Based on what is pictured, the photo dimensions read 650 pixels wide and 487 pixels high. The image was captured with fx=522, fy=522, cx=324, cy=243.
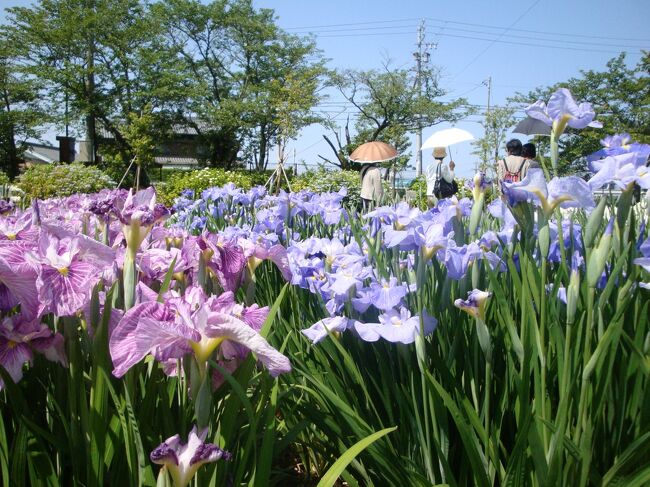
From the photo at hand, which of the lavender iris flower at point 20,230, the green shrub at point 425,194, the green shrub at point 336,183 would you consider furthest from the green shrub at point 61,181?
the lavender iris flower at point 20,230

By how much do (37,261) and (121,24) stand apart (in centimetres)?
2853

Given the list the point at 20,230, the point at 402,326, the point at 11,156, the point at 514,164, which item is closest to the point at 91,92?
the point at 11,156

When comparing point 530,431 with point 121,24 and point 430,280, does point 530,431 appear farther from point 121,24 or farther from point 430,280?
point 121,24

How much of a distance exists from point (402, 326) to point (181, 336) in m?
0.53

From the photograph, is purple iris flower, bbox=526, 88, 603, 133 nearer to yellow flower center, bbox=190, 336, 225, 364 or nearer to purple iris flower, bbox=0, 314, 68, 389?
yellow flower center, bbox=190, 336, 225, 364

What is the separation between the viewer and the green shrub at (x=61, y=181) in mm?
11828

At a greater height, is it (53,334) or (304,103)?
(304,103)

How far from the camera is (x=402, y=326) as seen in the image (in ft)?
3.70

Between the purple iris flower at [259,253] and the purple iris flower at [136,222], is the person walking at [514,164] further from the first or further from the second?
the purple iris flower at [136,222]

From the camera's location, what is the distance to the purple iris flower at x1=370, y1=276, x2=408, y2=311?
1.21 metres

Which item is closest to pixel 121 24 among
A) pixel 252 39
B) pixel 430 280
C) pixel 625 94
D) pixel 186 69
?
pixel 186 69

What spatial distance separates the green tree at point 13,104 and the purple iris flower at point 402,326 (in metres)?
27.8

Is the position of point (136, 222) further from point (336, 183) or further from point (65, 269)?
point (336, 183)

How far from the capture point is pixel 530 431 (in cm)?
87
